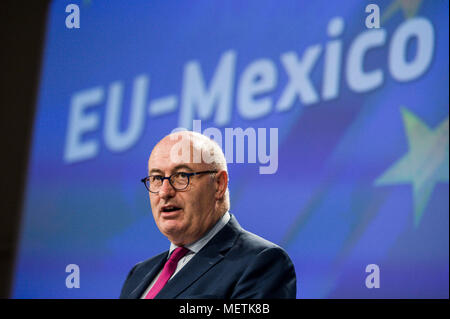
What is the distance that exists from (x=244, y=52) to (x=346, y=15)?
1.88 feet

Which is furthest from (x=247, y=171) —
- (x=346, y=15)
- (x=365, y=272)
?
(x=346, y=15)

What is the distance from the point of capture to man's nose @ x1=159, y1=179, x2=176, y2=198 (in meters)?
1.87

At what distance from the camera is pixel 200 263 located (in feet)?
5.97

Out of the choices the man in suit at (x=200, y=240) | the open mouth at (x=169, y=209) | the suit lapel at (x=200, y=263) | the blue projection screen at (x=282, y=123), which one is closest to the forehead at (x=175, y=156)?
the man in suit at (x=200, y=240)

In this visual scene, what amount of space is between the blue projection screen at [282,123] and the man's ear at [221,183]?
933 mm

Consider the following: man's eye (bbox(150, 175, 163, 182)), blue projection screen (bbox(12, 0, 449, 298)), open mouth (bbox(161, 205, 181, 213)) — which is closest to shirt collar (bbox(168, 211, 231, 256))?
open mouth (bbox(161, 205, 181, 213))

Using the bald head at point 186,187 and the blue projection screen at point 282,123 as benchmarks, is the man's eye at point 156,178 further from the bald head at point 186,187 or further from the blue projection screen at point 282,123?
the blue projection screen at point 282,123

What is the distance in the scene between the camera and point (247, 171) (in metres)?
2.92

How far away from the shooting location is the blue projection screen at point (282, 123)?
2.95 meters

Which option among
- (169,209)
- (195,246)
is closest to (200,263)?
(195,246)

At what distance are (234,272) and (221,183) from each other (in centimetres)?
33
